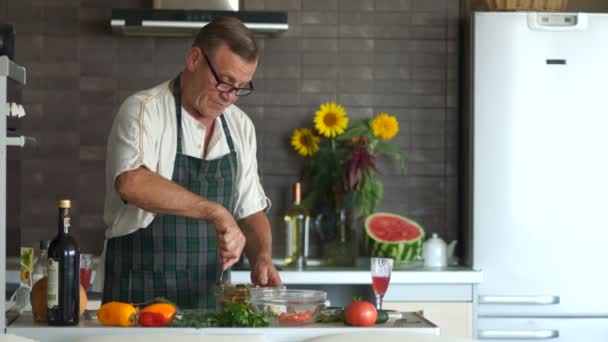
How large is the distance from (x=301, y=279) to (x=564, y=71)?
1.33 meters

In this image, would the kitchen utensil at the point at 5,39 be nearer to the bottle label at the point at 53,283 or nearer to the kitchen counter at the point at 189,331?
the bottle label at the point at 53,283

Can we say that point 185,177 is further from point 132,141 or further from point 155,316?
point 155,316

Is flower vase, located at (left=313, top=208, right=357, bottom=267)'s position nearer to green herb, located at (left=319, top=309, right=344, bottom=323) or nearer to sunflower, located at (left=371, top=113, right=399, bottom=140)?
sunflower, located at (left=371, top=113, right=399, bottom=140)

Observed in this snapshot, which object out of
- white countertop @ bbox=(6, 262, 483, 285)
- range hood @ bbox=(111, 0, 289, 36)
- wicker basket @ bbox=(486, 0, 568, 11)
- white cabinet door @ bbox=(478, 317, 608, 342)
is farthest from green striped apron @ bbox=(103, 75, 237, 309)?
wicker basket @ bbox=(486, 0, 568, 11)

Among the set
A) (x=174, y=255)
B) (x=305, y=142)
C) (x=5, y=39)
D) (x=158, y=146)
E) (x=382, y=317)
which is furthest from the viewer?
(x=305, y=142)

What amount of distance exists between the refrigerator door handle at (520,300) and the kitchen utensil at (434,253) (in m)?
0.22

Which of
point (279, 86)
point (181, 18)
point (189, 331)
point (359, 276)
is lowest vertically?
point (359, 276)

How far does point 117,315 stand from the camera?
230 centimetres

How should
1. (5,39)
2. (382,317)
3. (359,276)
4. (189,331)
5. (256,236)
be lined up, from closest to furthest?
(189,331) → (382,317) → (5,39) → (256,236) → (359,276)

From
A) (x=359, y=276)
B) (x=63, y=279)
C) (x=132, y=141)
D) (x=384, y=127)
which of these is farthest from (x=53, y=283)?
(x=384, y=127)

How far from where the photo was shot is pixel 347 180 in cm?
436

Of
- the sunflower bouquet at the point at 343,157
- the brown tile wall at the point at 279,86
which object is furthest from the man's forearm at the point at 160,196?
the brown tile wall at the point at 279,86

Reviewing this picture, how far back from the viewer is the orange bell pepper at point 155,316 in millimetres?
2305

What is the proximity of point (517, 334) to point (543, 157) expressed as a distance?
0.70m
